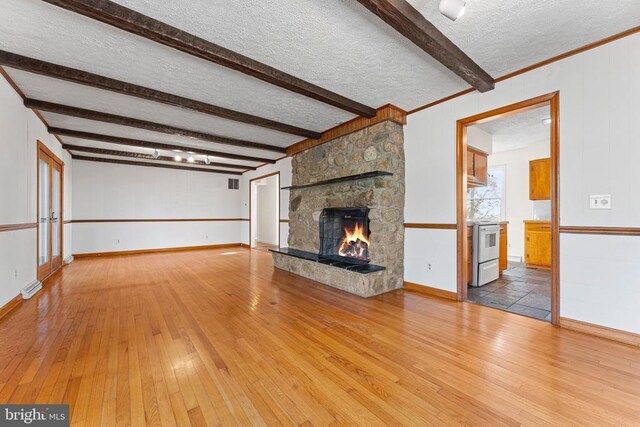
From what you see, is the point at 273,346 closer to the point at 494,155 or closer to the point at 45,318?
the point at 45,318

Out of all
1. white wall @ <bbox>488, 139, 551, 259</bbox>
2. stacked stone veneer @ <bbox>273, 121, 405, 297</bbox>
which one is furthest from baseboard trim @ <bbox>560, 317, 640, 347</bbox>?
white wall @ <bbox>488, 139, 551, 259</bbox>

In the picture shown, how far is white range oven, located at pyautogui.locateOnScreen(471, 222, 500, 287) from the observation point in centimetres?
397

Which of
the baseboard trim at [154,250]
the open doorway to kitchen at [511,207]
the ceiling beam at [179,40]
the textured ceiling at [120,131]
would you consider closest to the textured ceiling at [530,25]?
the open doorway to kitchen at [511,207]

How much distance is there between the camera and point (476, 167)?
4.47 m

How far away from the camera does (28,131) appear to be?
355 cm

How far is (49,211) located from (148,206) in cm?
279

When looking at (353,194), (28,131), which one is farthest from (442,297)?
(28,131)

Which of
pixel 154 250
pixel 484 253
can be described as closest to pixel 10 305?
pixel 154 250

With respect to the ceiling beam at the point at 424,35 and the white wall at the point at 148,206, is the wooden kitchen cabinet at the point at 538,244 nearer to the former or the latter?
the ceiling beam at the point at 424,35

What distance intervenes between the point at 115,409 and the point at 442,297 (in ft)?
11.0

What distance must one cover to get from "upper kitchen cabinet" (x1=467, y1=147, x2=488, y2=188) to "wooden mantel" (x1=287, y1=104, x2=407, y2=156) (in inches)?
52.0

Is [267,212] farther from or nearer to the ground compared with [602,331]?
farther from the ground

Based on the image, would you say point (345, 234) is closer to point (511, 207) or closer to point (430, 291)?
point (430, 291)

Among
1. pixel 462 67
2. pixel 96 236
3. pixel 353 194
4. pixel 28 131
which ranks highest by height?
pixel 462 67
